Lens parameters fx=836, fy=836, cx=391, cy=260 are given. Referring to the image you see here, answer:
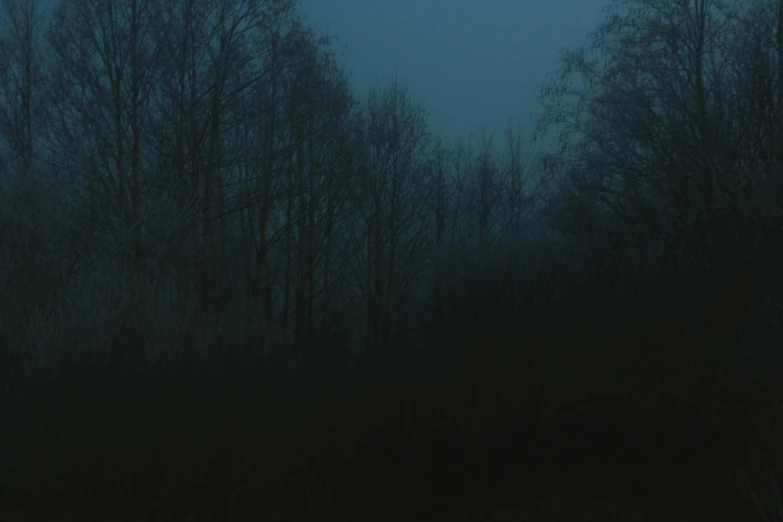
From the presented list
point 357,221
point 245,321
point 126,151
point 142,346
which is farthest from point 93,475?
point 357,221

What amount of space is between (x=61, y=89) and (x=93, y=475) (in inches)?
647

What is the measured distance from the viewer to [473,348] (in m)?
11.9

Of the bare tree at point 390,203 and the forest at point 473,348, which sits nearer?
the forest at point 473,348

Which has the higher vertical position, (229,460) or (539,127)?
(539,127)

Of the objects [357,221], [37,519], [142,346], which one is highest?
[357,221]

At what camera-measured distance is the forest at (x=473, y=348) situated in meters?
9.20

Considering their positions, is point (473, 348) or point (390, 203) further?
point (390, 203)

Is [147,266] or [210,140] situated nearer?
[147,266]

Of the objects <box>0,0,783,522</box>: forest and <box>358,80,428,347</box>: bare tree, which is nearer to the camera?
<box>0,0,783,522</box>: forest

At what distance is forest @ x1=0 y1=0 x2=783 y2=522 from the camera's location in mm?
9195

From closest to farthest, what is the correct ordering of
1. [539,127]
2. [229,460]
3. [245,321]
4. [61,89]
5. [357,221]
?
1. [229,460]
2. [245,321]
3. [539,127]
4. [61,89]
5. [357,221]

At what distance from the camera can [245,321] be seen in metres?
12.1

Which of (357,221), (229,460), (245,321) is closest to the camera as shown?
(229,460)

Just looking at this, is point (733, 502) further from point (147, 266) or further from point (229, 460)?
point (147, 266)
